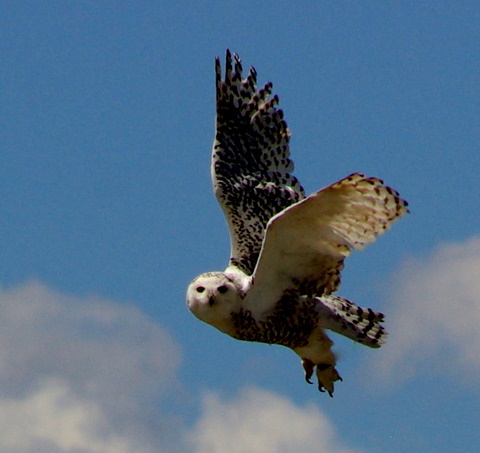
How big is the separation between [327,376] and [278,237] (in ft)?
5.67

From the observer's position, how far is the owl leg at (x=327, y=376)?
47.9 feet

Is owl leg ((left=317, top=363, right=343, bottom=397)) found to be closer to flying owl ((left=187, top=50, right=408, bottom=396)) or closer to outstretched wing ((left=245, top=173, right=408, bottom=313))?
flying owl ((left=187, top=50, right=408, bottom=396))

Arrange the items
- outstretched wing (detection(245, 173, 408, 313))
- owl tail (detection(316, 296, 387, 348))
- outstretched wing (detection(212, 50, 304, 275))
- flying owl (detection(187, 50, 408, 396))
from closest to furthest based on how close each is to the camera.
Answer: outstretched wing (detection(245, 173, 408, 313)) → flying owl (detection(187, 50, 408, 396)) → owl tail (detection(316, 296, 387, 348)) → outstretched wing (detection(212, 50, 304, 275))

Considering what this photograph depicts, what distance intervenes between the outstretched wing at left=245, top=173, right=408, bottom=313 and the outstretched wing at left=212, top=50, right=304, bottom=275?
1061mm

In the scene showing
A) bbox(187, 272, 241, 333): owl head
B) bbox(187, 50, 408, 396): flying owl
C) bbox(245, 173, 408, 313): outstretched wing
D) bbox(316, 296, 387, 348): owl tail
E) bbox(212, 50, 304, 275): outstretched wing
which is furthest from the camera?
bbox(212, 50, 304, 275): outstretched wing

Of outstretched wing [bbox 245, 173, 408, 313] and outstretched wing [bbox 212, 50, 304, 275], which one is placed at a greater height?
outstretched wing [bbox 212, 50, 304, 275]

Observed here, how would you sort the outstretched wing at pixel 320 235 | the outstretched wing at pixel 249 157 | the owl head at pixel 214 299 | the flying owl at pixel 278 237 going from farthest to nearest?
the outstretched wing at pixel 249 157 → the owl head at pixel 214 299 → the flying owl at pixel 278 237 → the outstretched wing at pixel 320 235

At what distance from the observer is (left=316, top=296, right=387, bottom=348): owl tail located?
14.4 metres

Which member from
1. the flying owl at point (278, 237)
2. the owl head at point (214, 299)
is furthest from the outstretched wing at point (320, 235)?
the owl head at point (214, 299)

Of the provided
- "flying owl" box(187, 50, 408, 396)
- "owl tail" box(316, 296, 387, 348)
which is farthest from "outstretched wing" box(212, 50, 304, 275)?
"owl tail" box(316, 296, 387, 348)

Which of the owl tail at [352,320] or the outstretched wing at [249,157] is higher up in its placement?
the outstretched wing at [249,157]

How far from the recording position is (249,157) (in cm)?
1573

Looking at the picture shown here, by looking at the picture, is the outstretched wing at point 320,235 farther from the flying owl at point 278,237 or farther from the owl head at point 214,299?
the owl head at point 214,299

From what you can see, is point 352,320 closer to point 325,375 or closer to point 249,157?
point 325,375
